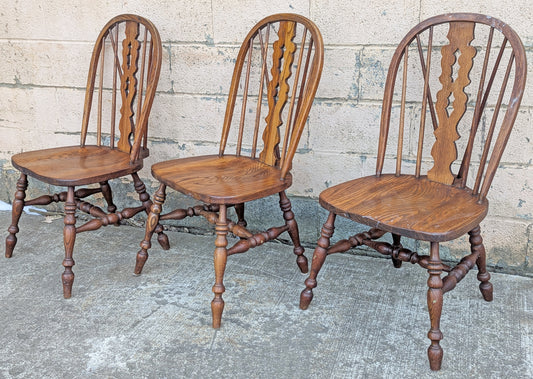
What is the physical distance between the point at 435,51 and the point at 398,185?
0.61 metres

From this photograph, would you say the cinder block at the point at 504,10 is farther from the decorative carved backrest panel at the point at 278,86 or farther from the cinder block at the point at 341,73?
the decorative carved backrest panel at the point at 278,86

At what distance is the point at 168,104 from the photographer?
9.17ft

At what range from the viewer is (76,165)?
2.40 metres

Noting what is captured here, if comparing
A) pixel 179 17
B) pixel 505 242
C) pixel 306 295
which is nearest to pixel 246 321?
pixel 306 295

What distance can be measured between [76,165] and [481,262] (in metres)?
1.64

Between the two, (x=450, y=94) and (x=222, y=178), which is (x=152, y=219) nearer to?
(x=222, y=178)

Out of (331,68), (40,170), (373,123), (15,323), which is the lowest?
(15,323)

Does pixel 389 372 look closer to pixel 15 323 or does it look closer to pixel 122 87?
pixel 15 323

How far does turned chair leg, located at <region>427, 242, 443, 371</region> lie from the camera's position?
5.79ft

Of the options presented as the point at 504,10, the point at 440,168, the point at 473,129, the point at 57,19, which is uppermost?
the point at 504,10

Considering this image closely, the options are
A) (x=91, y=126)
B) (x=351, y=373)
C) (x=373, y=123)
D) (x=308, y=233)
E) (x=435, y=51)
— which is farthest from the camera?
(x=91, y=126)

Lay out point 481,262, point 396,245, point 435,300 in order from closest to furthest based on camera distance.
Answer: point 435,300
point 481,262
point 396,245

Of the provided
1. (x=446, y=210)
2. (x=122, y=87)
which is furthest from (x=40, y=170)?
(x=446, y=210)

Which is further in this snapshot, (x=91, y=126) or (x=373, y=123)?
(x=91, y=126)
